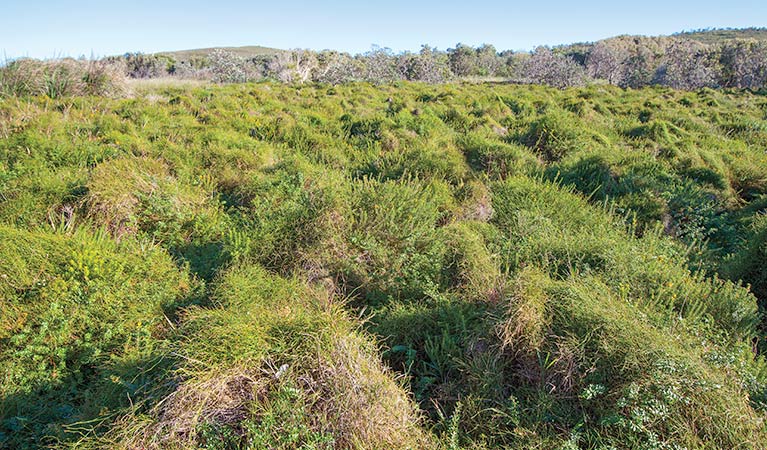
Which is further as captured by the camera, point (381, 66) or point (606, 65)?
point (606, 65)

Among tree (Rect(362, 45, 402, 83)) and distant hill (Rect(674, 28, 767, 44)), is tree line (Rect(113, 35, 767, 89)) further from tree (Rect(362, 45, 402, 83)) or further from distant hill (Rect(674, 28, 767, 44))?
distant hill (Rect(674, 28, 767, 44))

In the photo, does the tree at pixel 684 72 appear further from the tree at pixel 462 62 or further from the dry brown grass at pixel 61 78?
the dry brown grass at pixel 61 78

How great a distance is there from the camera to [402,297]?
3568 millimetres

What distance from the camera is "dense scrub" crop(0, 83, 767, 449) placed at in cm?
224

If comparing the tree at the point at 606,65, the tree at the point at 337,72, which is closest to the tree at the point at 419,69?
the tree at the point at 337,72

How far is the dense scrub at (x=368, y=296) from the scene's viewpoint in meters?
2.24

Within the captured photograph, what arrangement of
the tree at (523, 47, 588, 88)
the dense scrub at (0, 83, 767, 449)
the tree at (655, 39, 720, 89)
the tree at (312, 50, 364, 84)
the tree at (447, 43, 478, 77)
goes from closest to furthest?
the dense scrub at (0, 83, 767, 449) < the tree at (312, 50, 364, 84) < the tree at (523, 47, 588, 88) < the tree at (655, 39, 720, 89) < the tree at (447, 43, 478, 77)

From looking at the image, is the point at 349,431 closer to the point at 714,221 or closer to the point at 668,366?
the point at 668,366

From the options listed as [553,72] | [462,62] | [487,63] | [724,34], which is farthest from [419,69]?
[724,34]

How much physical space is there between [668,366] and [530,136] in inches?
218

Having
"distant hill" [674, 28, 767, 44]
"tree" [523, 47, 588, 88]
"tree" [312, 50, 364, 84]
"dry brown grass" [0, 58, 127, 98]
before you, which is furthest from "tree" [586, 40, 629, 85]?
"distant hill" [674, 28, 767, 44]

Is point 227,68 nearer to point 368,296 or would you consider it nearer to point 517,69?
point 517,69

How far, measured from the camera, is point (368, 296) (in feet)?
11.8

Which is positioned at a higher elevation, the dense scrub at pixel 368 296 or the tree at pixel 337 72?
the tree at pixel 337 72
